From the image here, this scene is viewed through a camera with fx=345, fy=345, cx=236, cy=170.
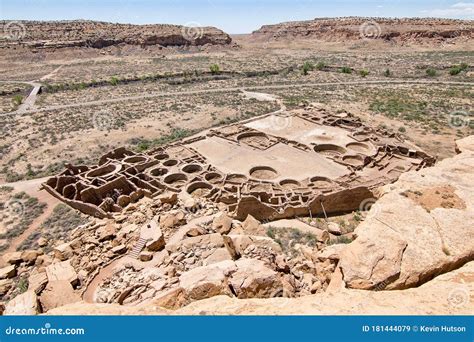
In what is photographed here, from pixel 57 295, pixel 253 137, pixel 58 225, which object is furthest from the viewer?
pixel 253 137

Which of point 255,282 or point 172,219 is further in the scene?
point 172,219

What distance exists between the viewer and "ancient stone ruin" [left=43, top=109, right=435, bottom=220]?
25188 mm

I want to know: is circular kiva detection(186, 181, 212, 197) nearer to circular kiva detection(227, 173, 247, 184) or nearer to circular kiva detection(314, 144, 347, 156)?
circular kiva detection(227, 173, 247, 184)

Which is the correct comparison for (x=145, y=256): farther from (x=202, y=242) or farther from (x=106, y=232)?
(x=106, y=232)

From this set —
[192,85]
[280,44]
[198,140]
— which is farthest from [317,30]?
[198,140]

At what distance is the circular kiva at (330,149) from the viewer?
34.1 meters

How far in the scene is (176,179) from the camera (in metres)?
29.6

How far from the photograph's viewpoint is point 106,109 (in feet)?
175

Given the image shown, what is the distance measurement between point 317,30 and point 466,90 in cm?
10340

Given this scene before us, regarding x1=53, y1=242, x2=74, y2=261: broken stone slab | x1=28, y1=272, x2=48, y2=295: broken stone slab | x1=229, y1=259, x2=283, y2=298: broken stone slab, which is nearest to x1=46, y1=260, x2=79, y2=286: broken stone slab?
x1=28, y1=272, x2=48, y2=295: broken stone slab

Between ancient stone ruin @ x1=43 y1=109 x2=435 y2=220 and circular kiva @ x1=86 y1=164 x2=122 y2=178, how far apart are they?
80 millimetres

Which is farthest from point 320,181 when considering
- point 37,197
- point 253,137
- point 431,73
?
point 431,73

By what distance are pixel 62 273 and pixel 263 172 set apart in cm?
1823

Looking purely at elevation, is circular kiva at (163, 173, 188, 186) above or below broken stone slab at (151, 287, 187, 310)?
below
